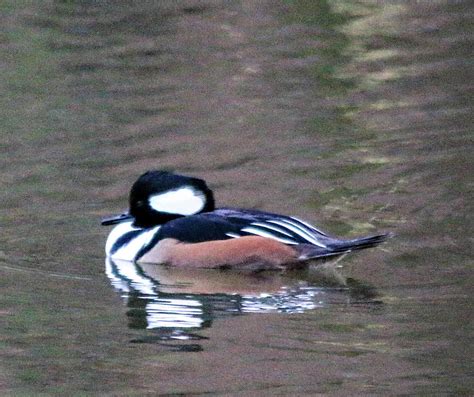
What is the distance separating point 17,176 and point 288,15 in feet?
21.8

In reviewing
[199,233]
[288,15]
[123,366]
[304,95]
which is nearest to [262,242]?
[199,233]

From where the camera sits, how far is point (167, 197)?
33.3 ft

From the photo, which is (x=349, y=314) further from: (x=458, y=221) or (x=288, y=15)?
(x=288, y=15)

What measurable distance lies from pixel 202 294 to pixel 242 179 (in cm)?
272

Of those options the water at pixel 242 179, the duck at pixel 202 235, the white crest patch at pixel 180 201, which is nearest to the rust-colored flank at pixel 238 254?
the duck at pixel 202 235

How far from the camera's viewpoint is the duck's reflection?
8.54m

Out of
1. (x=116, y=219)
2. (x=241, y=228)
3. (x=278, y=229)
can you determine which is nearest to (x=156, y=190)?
(x=116, y=219)

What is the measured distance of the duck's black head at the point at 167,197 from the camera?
1011cm

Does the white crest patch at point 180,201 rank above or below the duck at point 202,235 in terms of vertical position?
above

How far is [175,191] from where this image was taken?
1012 cm

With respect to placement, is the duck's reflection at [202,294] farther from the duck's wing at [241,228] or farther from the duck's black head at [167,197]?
the duck's black head at [167,197]

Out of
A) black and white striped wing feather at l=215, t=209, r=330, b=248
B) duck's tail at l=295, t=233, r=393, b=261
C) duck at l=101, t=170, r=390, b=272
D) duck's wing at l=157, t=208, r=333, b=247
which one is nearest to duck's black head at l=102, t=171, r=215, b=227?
duck at l=101, t=170, r=390, b=272

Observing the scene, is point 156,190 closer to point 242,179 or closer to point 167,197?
point 167,197

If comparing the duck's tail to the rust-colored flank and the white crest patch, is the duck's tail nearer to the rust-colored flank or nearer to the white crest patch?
the rust-colored flank
